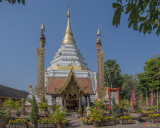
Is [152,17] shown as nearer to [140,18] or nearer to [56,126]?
[140,18]

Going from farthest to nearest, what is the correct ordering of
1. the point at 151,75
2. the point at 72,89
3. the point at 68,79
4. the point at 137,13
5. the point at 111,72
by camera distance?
the point at 111,72
the point at 151,75
the point at 72,89
the point at 68,79
the point at 137,13

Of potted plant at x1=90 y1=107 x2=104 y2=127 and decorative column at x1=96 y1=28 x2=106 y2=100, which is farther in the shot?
decorative column at x1=96 y1=28 x2=106 y2=100

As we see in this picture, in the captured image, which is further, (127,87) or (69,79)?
(127,87)

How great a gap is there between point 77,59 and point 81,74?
479cm

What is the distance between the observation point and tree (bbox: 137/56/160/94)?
2680 cm

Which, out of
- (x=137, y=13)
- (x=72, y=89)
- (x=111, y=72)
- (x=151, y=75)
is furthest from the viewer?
(x=111, y=72)

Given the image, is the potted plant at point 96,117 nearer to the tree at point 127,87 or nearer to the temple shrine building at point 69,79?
the temple shrine building at point 69,79

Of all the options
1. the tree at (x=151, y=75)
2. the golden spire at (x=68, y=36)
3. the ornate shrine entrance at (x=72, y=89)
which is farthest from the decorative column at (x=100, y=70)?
the golden spire at (x=68, y=36)

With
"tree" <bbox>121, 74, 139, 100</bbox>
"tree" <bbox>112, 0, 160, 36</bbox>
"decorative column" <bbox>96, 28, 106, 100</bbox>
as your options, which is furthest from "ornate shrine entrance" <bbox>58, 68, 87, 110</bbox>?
"tree" <bbox>121, 74, 139, 100</bbox>

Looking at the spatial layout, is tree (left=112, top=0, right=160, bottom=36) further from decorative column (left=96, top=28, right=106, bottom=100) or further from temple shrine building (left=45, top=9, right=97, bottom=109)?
decorative column (left=96, top=28, right=106, bottom=100)

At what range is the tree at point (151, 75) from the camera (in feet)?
87.9

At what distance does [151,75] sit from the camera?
2791 centimetres

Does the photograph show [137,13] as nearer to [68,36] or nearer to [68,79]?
[68,79]

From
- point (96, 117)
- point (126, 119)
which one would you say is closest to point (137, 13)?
point (96, 117)
